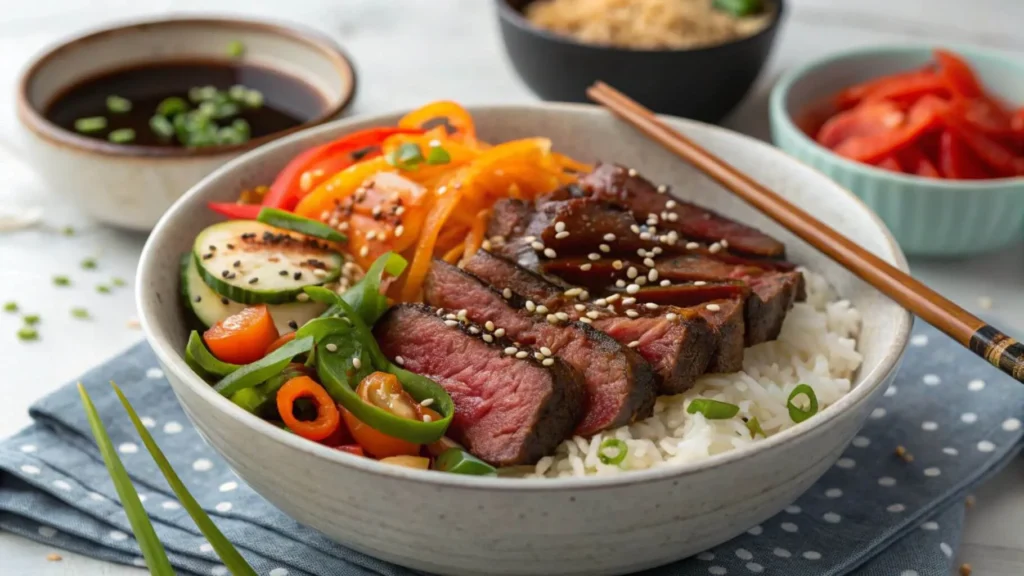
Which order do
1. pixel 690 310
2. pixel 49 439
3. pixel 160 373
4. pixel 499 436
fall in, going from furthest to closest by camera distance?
pixel 160 373
pixel 49 439
pixel 690 310
pixel 499 436

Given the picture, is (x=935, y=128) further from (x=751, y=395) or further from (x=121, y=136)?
(x=121, y=136)

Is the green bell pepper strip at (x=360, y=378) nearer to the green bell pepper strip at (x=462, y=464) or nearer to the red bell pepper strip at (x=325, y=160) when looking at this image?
the green bell pepper strip at (x=462, y=464)

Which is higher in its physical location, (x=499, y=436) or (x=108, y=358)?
(x=499, y=436)

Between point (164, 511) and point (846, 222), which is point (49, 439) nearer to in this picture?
point (164, 511)

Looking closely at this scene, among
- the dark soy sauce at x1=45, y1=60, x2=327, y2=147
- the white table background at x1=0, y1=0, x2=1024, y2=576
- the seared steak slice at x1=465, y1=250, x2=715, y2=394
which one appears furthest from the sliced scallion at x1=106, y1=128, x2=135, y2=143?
the seared steak slice at x1=465, y1=250, x2=715, y2=394

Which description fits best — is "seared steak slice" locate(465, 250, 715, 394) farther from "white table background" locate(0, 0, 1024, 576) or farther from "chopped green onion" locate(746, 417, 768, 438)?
"white table background" locate(0, 0, 1024, 576)

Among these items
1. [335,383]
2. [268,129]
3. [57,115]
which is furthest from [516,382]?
[57,115]

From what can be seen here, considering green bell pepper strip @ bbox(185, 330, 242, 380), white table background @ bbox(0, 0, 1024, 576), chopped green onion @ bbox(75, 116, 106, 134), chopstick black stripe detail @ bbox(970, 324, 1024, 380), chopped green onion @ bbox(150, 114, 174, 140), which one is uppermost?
chopstick black stripe detail @ bbox(970, 324, 1024, 380)
